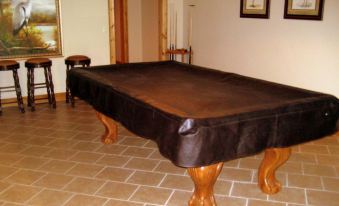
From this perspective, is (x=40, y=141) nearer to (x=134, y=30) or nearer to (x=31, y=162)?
(x=31, y=162)

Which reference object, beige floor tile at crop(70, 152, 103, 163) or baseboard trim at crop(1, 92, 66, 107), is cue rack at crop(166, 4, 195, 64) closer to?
baseboard trim at crop(1, 92, 66, 107)

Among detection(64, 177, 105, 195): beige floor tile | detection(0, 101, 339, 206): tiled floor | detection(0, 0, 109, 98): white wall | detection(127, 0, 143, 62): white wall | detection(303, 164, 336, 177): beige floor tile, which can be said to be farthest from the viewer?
detection(127, 0, 143, 62): white wall

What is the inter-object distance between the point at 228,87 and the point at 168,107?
90cm

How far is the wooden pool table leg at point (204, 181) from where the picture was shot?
2.46 metres

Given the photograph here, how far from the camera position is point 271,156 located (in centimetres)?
295

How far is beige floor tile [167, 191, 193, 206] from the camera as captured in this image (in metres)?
2.88

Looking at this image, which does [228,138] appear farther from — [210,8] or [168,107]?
[210,8]

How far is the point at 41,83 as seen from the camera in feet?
18.4

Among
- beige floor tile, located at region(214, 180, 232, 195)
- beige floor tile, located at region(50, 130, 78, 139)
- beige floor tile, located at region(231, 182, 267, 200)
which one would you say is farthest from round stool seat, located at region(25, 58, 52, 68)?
beige floor tile, located at region(231, 182, 267, 200)

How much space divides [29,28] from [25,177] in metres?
2.89

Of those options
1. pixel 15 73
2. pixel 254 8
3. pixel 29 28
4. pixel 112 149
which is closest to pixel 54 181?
pixel 112 149

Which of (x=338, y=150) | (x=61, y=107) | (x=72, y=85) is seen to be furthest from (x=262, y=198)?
(x=61, y=107)

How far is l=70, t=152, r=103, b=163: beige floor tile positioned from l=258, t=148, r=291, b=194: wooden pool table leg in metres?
1.61

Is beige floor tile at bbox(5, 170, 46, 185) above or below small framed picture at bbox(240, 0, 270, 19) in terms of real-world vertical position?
below
